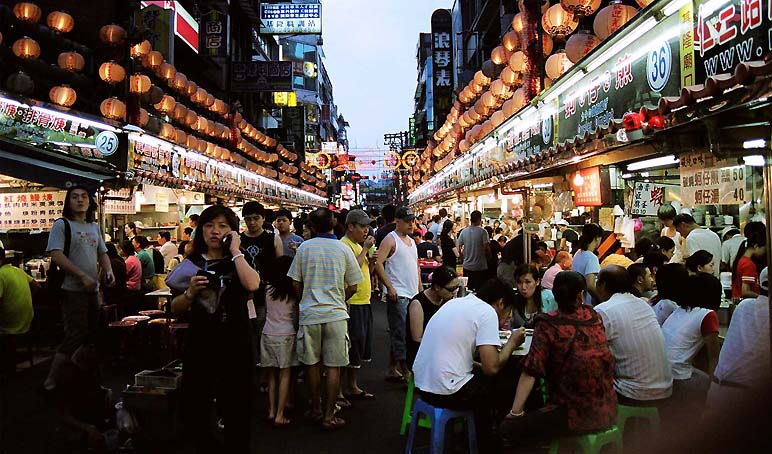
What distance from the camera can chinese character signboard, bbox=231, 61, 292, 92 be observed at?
28.6 metres

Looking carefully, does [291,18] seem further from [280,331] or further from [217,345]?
[217,345]

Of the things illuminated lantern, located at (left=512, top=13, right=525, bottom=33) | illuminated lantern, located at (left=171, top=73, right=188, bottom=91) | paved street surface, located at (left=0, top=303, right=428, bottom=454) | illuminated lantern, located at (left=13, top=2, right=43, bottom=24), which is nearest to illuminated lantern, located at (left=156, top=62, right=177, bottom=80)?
illuminated lantern, located at (left=171, top=73, right=188, bottom=91)

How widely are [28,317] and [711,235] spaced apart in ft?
30.3

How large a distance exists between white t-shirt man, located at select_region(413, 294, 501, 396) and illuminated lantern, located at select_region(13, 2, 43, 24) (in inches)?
570

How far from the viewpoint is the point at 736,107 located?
3865mm

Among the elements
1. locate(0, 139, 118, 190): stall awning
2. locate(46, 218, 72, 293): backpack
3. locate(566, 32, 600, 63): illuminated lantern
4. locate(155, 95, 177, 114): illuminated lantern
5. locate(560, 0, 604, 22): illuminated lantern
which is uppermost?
locate(155, 95, 177, 114): illuminated lantern

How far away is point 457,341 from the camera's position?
13.3 feet

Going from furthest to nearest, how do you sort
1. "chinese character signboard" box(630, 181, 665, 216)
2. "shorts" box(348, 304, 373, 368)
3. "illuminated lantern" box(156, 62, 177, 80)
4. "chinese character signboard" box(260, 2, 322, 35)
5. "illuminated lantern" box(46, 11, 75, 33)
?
"chinese character signboard" box(260, 2, 322, 35), "illuminated lantern" box(156, 62, 177, 80), "illuminated lantern" box(46, 11, 75, 33), "chinese character signboard" box(630, 181, 665, 216), "shorts" box(348, 304, 373, 368)

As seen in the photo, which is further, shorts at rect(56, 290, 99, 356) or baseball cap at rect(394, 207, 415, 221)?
baseball cap at rect(394, 207, 415, 221)

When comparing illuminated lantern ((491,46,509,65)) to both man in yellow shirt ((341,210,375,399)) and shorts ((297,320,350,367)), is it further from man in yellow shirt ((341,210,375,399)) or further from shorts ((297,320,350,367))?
shorts ((297,320,350,367))

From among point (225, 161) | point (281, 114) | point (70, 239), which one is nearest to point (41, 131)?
point (70, 239)

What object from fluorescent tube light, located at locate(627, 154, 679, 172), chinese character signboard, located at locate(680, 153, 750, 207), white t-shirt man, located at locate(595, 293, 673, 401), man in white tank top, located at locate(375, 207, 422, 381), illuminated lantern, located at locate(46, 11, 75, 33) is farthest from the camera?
illuminated lantern, located at locate(46, 11, 75, 33)

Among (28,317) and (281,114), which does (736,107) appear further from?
(281,114)

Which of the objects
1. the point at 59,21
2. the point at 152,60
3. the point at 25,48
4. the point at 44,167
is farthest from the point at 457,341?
the point at 152,60
